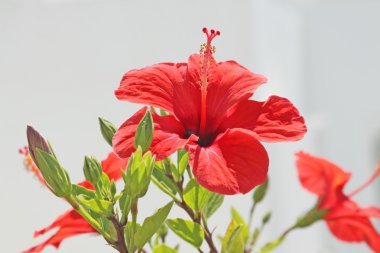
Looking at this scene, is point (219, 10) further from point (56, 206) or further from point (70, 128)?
point (56, 206)

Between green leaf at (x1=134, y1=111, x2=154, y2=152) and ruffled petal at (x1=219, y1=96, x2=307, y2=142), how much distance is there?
0.07 m

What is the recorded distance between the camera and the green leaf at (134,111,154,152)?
14.6 inches

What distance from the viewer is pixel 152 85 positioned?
1.40 ft

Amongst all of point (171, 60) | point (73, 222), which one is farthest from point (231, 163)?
point (171, 60)

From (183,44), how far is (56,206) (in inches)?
38.8

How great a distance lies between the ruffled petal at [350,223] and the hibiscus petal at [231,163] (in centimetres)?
22

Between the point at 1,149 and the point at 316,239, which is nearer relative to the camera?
the point at 1,149

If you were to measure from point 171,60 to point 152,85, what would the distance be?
2762 millimetres

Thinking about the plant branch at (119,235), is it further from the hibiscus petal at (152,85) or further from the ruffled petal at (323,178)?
the ruffled petal at (323,178)

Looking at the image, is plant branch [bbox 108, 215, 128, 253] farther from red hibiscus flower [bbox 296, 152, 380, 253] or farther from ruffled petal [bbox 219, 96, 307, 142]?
red hibiscus flower [bbox 296, 152, 380, 253]

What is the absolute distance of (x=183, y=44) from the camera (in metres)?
3.12

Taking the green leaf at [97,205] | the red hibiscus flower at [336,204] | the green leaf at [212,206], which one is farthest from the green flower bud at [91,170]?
the red hibiscus flower at [336,204]

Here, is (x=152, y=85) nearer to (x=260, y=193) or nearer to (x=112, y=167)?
(x=112, y=167)

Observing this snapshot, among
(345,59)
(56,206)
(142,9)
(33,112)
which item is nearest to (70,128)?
(33,112)
